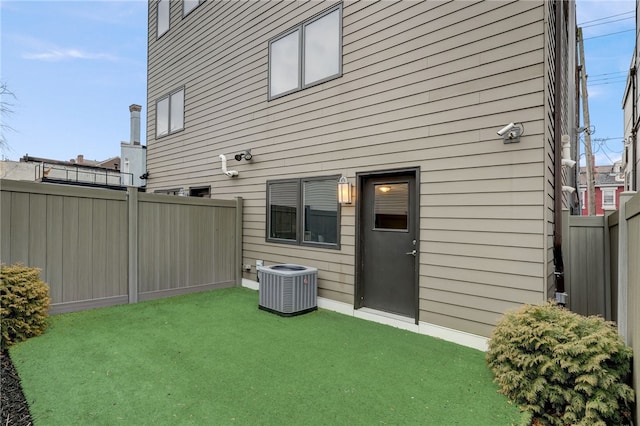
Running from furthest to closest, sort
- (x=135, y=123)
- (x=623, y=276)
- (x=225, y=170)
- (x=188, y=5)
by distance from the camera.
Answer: (x=135, y=123)
(x=188, y=5)
(x=225, y=170)
(x=623, y=276)

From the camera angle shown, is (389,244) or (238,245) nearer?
(389,244)

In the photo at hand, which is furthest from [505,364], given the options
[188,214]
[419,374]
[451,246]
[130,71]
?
[130,71]

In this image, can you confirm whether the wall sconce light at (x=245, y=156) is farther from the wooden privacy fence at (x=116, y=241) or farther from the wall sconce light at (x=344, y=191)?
the wall sconce light at (x=344, y=191)

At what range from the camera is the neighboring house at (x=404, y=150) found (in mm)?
3320

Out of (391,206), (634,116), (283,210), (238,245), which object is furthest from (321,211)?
(634,116)

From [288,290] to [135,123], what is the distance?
50.9 feet

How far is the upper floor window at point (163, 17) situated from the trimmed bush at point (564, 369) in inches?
424

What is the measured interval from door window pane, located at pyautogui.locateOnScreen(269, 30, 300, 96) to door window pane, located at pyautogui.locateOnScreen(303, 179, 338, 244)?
1857 millimetres

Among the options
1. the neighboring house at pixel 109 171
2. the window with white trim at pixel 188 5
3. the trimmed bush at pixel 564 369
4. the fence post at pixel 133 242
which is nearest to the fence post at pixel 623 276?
the trimmed bush at pixel 564 369

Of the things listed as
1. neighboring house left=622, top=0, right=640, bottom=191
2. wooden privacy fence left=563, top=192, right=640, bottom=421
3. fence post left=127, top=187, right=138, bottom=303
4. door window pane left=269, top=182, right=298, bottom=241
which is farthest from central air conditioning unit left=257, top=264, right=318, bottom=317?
neighboring house left=622, top=0, right=640, bottom=191

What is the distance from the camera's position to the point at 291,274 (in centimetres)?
455

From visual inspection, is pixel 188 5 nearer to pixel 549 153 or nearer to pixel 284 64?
pixel 284 64

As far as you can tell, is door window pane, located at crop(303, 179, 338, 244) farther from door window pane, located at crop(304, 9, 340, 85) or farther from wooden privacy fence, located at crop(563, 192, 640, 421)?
wooden privacy fence, located at crop(563, 192, 640, 421)

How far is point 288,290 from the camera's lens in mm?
4543
